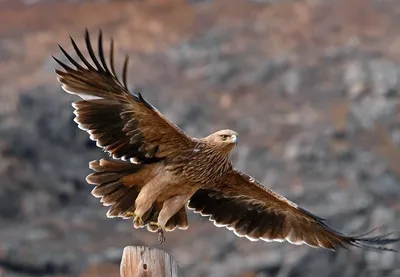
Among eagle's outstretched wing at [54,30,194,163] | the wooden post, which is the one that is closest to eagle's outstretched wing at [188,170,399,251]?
eagle's outstretched wing at [54,30,194,163]

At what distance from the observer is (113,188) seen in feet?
30.0

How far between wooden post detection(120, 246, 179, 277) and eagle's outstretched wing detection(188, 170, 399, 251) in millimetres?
2992

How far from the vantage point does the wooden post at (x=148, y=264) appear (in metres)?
6.73

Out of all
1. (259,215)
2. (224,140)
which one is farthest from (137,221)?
(259,215)

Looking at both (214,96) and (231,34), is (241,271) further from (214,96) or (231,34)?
(231,34)

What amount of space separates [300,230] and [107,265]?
31.1ft

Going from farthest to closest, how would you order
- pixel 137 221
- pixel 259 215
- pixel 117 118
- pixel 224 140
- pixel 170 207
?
pixel 259 215
pixel 224 140
pixel 170 207
pixel 137 221
pixel 117 118

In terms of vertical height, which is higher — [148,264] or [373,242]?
[373,242]

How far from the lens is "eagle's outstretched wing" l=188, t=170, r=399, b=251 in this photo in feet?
32.1

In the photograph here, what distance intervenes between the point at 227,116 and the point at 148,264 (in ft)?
58.8

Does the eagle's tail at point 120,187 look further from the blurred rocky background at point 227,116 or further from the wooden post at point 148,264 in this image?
the blurred rocky background at point 227,116

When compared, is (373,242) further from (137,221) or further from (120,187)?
(120,187)

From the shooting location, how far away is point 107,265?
1897 centimetres

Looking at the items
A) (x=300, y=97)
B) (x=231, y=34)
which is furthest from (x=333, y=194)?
(x=231, y=34)
